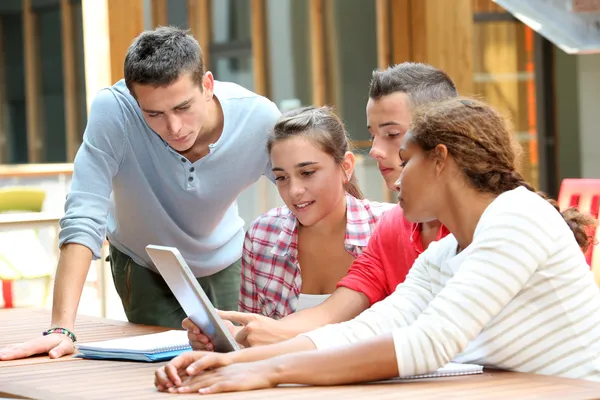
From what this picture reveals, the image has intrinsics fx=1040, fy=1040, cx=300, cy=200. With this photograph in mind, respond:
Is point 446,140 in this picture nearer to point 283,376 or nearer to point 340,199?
point 283,376

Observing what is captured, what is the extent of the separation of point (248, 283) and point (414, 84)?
2.28ft

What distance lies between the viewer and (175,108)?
2332 mm

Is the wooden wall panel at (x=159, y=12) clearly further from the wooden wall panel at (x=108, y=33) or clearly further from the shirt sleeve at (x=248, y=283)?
the shirt sleeve at (x=248, y=283)

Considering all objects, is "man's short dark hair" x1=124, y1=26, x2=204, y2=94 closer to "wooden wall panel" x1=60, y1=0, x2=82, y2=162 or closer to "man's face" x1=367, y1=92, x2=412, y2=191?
"man's face" x1=367, y1=92, x2=412, y2=191

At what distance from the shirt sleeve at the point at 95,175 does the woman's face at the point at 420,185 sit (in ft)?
3.02

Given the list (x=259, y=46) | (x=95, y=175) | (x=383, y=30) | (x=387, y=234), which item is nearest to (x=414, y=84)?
(x=387, y=234)

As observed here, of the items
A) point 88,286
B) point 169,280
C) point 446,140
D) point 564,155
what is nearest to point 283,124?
point 169,280

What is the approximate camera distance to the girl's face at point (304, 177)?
2375 mm

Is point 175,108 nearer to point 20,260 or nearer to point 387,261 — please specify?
point 387,261

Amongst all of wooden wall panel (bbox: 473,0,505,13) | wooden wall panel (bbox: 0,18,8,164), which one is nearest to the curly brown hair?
wooden wall panel (bbox: 473,0,505,13)

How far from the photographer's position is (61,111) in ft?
29.2

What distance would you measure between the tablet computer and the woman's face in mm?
388

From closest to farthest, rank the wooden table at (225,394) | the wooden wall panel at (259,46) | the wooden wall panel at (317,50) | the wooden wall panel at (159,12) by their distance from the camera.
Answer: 1. the wooden table at (225,394)
2. the wooden wall panel at (159,12)
3. the wooden wall panel at (259,46)
4. the wooden wall panel at (317,50)

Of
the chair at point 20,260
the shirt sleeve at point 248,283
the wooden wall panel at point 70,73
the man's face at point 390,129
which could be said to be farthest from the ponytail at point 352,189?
the wooden wall panel at point 70,73
